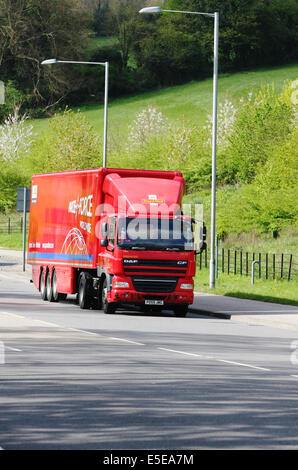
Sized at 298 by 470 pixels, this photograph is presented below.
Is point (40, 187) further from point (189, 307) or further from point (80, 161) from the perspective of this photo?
point (80, 161)

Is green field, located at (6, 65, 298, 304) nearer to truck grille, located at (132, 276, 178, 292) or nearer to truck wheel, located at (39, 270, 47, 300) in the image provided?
truck wheel, located at (39, 270, 47, 300)

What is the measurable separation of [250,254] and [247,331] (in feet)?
81.1

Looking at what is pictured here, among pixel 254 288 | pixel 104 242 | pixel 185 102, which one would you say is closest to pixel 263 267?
pixel 254 288

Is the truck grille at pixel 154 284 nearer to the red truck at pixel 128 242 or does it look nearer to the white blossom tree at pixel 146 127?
the red truck at pixel 128 242

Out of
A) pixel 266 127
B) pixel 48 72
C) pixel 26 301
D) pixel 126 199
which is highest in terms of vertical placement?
pixel 48 72

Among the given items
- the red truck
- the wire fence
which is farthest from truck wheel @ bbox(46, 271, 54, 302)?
the wire fence

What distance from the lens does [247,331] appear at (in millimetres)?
20875

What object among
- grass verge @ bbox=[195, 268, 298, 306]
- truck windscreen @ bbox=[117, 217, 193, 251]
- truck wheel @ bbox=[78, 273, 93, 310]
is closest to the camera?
truck windscreen @ bbox=[117, 217, 193, 251]

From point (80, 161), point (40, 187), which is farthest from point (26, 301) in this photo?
point (80, 161)

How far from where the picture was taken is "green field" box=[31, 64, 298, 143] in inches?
4166

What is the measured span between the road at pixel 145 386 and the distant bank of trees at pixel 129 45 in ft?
280

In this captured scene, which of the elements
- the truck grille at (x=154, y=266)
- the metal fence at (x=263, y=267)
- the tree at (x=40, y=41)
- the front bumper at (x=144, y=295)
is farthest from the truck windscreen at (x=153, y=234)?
the tree at (x=40, y=41)

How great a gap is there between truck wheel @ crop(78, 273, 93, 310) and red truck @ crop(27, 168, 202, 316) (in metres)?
0.03

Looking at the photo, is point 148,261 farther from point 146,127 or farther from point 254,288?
point 146,127
